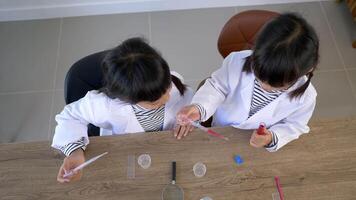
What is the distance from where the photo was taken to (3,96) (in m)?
2.25

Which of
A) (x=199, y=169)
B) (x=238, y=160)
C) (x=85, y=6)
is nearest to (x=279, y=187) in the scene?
(x=238, y=160)

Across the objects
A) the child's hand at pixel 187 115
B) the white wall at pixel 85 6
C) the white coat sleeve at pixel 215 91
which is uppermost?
the white wall at pixel 85 6

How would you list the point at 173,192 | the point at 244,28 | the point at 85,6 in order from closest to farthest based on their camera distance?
the point at 173,192 < the point at 244,28 < the point at 85,6

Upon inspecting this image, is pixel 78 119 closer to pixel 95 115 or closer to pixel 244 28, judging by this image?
pixel 95 115

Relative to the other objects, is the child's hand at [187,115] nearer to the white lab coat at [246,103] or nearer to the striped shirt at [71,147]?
the white lab coat at [246,103]

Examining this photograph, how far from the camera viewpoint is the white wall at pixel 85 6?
8.33ft

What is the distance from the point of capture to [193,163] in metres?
1.13

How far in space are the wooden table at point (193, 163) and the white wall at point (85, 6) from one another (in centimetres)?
167

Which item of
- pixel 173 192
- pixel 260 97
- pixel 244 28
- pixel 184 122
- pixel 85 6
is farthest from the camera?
pixel 85 6

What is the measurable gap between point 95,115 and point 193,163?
0.40 meters

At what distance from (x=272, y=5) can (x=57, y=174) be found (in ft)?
7.30

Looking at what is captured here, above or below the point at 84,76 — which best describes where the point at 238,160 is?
below

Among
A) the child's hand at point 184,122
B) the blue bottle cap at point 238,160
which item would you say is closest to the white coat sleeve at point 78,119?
the child's hand at point 184,122

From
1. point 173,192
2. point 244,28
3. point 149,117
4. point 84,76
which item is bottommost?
point 173,192
